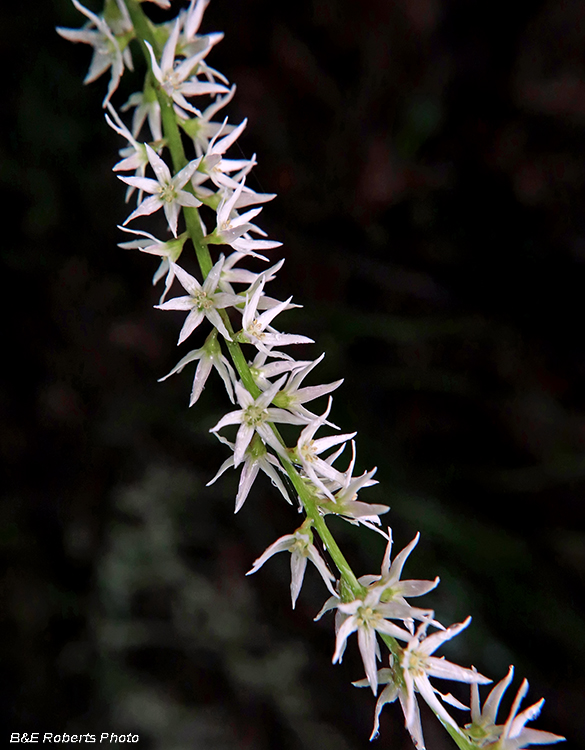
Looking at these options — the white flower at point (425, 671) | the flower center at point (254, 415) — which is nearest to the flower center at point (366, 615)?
the white flower at point (425, 671)

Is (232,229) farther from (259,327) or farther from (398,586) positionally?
(398,586)

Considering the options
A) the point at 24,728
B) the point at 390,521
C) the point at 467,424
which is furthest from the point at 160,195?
the point at 24,728

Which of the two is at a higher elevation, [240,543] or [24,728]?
[240,543]

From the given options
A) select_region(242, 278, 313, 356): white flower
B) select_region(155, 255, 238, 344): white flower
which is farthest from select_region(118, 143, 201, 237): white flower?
select_region(242, 278, 313, 356): white flower

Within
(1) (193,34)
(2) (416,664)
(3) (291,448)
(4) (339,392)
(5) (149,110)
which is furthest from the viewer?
(4) (339,392)

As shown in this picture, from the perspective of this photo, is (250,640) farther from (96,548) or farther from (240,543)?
(96,548)

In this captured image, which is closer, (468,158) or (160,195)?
(160,195)

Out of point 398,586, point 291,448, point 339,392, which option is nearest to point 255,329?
point 291,448
